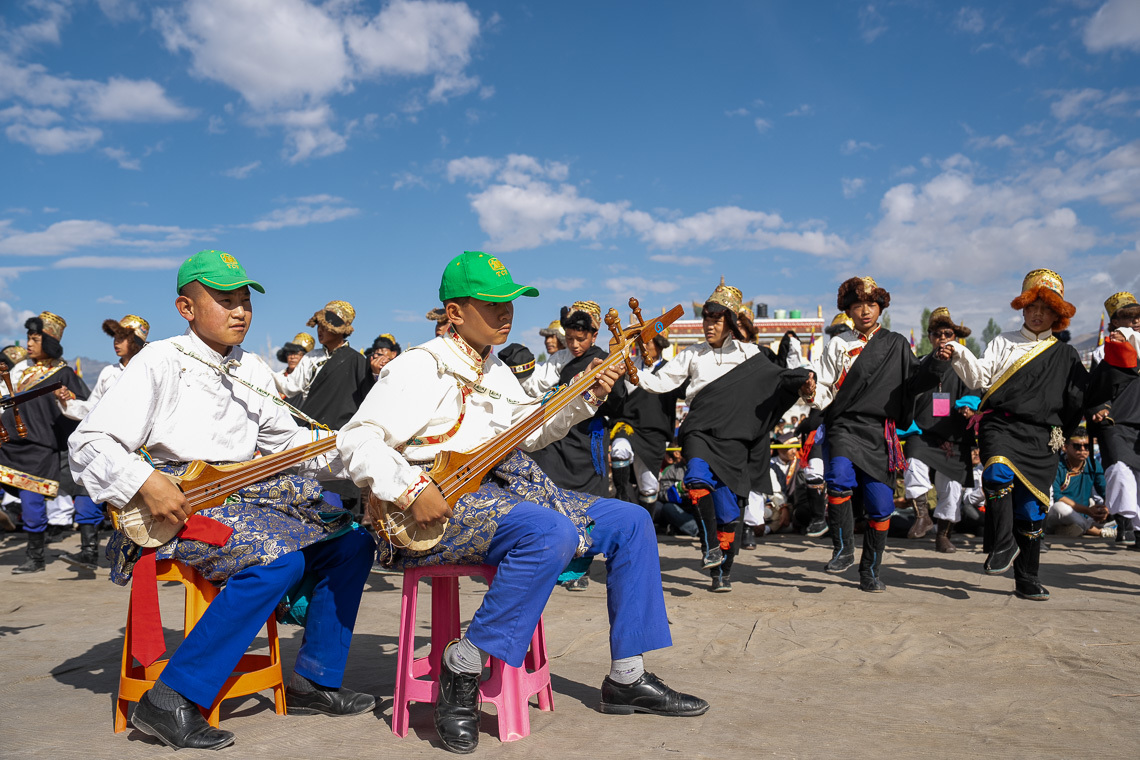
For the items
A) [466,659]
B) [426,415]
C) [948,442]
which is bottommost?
[466,659]

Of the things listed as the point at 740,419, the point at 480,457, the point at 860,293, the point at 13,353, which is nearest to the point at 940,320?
the point at 860,293

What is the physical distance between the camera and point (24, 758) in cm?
274

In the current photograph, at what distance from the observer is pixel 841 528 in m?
6.30

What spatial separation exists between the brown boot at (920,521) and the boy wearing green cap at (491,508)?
6.30 m

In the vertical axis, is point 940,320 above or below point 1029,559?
above

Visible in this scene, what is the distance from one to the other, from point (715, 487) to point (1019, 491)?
204 cm

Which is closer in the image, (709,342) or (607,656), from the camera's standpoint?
(607,656)

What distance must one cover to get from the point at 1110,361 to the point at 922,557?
2.83 m

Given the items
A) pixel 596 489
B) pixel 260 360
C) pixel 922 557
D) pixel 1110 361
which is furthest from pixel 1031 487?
pixel 260 360

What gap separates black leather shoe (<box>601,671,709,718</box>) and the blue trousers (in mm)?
6143

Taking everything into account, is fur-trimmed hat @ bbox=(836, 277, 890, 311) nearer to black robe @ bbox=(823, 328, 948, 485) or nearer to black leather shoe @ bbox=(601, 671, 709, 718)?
black robe @ bbox=(823, 328, 948, 485)

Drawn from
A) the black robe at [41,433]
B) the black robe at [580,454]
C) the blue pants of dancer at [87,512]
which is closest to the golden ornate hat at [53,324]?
the black robe at [41,433]

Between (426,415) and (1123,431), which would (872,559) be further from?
(426,415)

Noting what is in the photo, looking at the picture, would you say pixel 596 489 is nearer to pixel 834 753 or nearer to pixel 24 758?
pixel 834 753
